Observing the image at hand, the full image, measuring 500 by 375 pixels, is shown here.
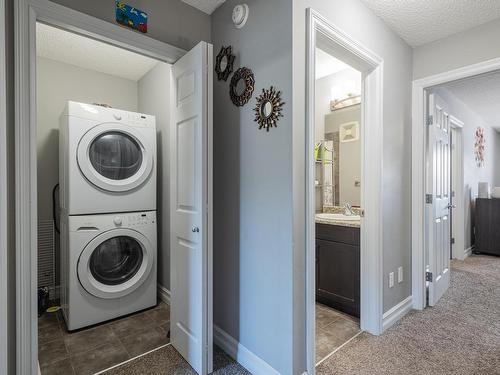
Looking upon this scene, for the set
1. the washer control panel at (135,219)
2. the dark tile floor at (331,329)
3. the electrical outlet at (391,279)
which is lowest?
the dark tile floor at (331,329)

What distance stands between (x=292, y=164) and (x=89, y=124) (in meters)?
1.79

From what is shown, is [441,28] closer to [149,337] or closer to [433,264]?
[433,264]

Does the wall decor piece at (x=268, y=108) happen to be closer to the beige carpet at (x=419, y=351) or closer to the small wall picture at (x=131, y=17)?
the small wall picture at (x=131, y=17)

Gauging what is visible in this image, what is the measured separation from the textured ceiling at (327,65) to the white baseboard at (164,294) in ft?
9.04

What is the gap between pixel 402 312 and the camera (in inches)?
93.4

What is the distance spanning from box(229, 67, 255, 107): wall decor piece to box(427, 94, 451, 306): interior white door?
6.07 ft

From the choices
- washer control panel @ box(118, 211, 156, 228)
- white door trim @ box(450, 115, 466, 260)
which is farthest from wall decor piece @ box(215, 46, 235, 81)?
white door trim @ box(450, 115, 466, 260)

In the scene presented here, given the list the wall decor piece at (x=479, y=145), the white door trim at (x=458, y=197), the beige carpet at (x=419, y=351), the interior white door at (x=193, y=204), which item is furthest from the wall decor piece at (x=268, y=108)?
the wall decor piece at (x=479, y=145)

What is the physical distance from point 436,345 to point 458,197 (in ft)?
10.4

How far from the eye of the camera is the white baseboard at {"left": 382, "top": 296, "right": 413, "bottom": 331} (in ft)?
7.13

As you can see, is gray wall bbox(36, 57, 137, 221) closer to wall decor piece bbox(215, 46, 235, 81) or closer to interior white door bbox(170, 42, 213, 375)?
interior white door bbox(170, 42, 213, 375)

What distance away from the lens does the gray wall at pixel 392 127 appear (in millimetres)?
1791

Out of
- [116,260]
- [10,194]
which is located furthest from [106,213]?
[10,194]

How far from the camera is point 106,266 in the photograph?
2387mm
